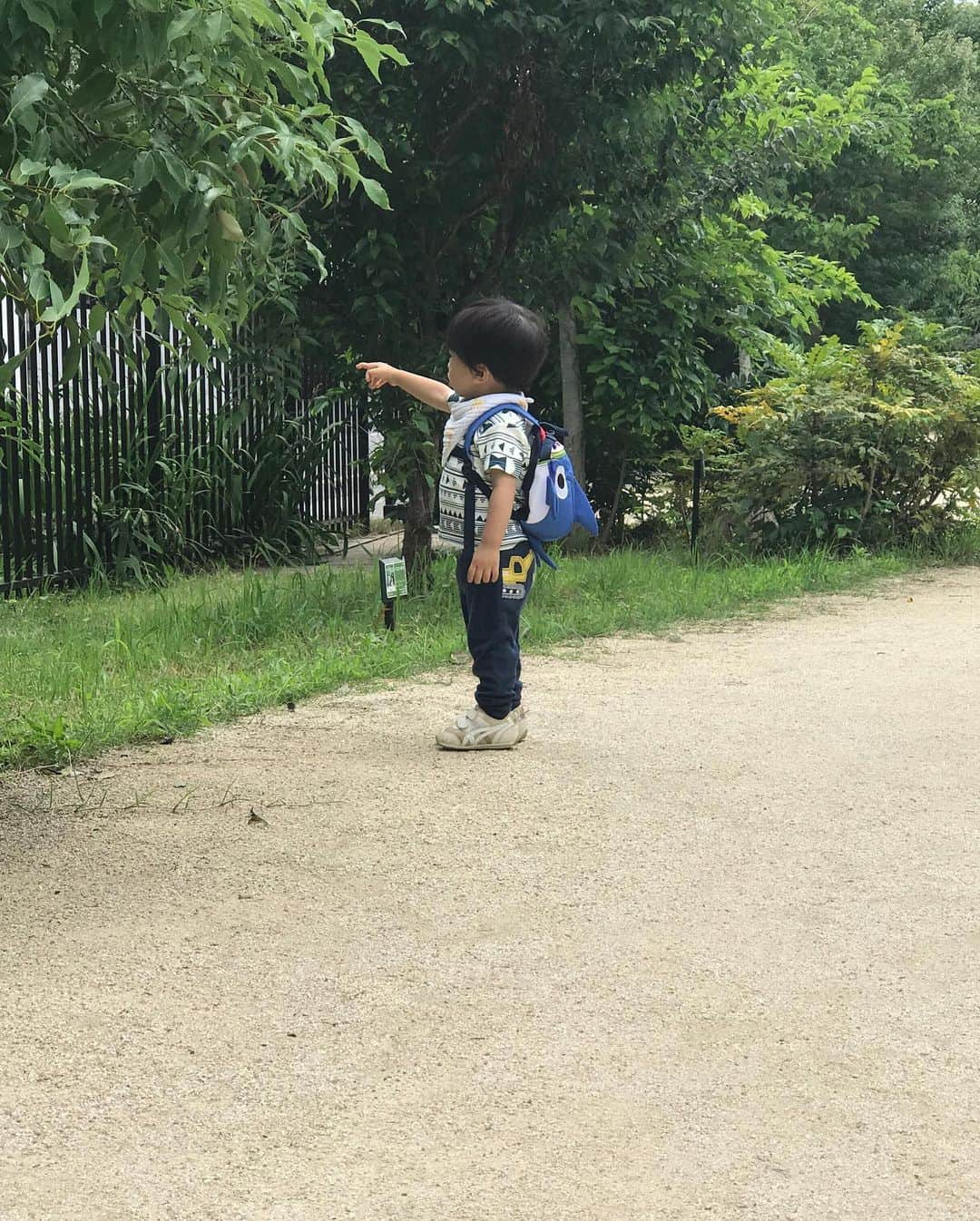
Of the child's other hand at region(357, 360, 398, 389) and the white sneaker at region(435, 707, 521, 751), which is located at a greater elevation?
the child's other hand at region(357, 360, 398, 389)

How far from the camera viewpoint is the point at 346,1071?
9.18 feet

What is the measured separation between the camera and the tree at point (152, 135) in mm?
2930

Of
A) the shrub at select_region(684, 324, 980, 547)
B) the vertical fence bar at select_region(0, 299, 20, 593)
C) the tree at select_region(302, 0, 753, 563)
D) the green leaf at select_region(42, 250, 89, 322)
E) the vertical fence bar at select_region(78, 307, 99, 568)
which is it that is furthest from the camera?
the shrub at select_region(684, 324, 980, 547)

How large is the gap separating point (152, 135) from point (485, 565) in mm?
1983

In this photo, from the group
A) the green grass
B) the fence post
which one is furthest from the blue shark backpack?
the fence post

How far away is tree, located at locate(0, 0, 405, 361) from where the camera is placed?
293 centimetres

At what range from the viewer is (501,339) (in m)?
5.00

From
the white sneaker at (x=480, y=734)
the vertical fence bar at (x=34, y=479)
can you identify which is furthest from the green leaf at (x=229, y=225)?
the vertical fence bar at (x=34, y=479)

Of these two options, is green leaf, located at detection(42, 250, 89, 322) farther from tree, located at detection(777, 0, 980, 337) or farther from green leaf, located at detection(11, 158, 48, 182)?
tree, located at detection(777, 0, 980, 337)

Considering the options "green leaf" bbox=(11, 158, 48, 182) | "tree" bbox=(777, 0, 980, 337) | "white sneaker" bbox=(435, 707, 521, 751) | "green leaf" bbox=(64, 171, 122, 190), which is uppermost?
"tree" bbox=(777, 0, 980, 337)

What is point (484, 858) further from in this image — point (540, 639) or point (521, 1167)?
point (540, 639)

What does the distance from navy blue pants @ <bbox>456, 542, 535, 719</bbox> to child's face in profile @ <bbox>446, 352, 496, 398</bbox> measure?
562 mm

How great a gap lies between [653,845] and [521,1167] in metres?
1.80

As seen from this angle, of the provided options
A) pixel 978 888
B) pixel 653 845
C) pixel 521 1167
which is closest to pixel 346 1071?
pixel 521 1167
